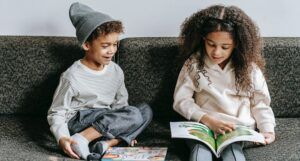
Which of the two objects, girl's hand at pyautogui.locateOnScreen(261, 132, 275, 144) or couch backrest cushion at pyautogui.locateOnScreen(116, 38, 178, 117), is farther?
couch backrest cushion at pyautogui.locateOnScreen(116, 38, 178, 117)

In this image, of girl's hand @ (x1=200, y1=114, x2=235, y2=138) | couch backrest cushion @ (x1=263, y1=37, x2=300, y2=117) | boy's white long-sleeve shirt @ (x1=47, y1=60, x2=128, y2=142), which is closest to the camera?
girl's hand @ (x1=200, y1=114, x2=235, y2=138)

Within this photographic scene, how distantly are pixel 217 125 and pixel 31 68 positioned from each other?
79cm

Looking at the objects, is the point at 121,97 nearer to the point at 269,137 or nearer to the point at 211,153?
the point at 211,153

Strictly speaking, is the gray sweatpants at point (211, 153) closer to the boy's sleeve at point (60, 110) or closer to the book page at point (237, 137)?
the book page at point (237, 137)

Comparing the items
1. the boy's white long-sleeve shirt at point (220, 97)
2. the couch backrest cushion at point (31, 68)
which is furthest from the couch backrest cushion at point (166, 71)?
the couch backrest cushion at point (31, 68)

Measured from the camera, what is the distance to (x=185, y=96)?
210cm

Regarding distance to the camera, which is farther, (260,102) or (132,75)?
(132,75)

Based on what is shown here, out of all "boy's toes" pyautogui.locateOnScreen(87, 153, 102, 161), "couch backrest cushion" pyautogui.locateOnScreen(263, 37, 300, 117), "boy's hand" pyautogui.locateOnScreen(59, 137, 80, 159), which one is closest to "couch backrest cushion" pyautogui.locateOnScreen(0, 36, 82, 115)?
"boy's hand" pyautogui.locateOnScreen(59, 137, 80, 159)

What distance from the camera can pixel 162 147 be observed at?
1.94m

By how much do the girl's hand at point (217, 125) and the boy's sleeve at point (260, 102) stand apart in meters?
0.14

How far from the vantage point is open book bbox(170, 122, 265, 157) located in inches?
72.4

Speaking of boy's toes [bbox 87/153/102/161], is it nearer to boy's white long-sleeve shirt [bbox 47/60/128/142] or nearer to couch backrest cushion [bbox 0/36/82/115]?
boy's white long-sleeve shirt [bbox 47/60/128/142]

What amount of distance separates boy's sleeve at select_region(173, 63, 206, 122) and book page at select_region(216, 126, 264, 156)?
18cm

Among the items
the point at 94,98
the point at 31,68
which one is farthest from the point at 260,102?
the point at 31,68
